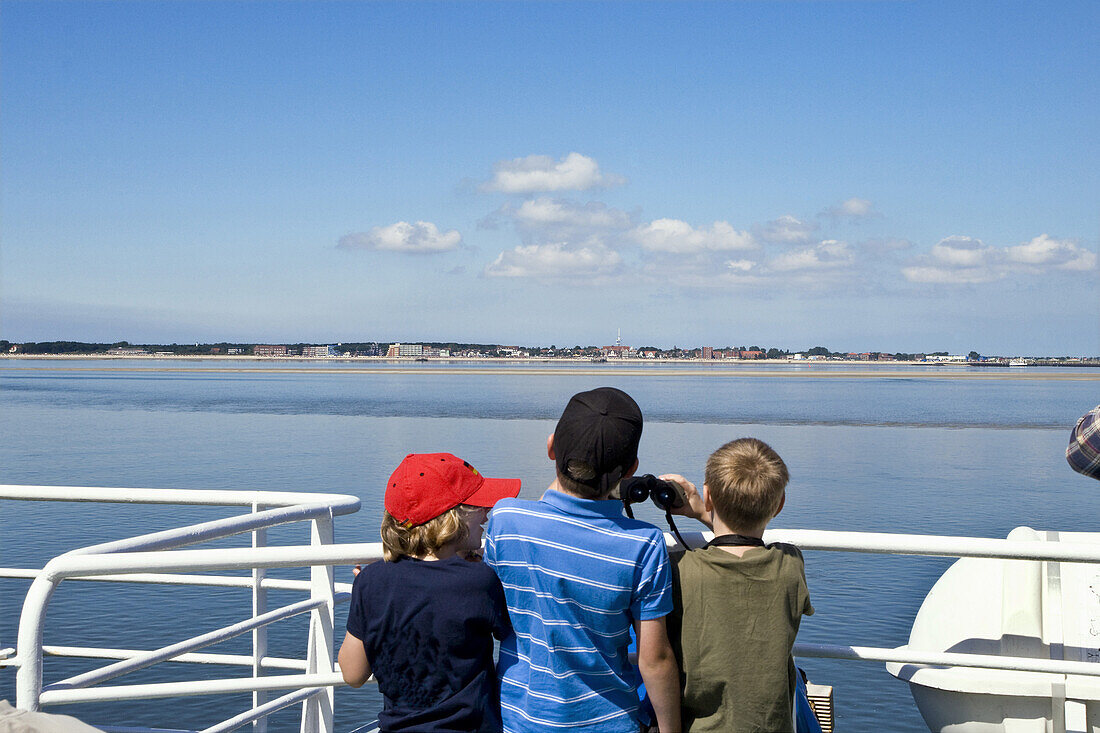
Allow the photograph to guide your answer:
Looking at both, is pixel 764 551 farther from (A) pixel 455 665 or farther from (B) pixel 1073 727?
(B) pixel 1073 727

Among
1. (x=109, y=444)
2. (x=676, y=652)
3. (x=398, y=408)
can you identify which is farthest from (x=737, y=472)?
(x=398, y=408)

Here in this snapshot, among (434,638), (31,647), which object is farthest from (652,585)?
(31,647)

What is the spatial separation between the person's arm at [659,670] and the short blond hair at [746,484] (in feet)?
1.09

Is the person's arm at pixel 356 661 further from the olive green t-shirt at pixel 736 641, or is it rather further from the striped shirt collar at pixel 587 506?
the olive green t-shirt at pixel 736 641

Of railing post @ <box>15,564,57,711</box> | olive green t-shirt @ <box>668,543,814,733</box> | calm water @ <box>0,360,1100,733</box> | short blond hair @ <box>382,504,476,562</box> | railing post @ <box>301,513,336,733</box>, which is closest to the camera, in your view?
railing post @ <box>15,564,57,711</box>

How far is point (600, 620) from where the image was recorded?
2.27 meters

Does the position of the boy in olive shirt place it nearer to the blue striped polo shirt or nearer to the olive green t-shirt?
the olive green t-shirt

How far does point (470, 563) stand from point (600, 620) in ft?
1.21

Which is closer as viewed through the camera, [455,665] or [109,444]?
[455,665]

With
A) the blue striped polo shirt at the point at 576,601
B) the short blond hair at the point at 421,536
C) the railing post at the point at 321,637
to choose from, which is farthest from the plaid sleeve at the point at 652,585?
the railing post at the point at 321,637

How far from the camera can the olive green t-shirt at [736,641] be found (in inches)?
92.4

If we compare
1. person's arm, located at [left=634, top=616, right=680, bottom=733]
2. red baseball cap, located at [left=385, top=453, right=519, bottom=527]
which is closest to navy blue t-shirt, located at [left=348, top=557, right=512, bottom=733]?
red baseball cap, located at [left=385, top=453, right=519, bottom=527]

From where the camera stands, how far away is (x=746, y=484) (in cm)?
236

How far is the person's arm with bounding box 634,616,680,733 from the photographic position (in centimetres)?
226
